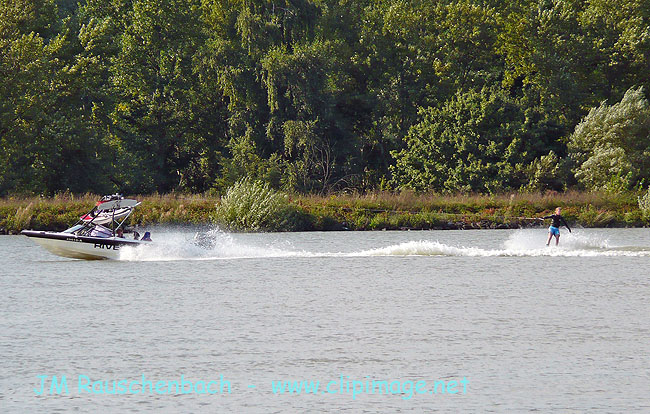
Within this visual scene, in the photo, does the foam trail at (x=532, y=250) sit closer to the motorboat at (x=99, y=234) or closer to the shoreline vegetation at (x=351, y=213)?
the motorboat at (x=99, y=234)

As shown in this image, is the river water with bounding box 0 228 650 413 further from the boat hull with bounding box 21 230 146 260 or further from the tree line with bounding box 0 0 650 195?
the tree line with bounding box 0 0 650 195

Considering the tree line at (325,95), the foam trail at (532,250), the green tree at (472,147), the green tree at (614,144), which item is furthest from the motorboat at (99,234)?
the green tree at (614,144)

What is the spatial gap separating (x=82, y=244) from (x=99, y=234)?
75 cm

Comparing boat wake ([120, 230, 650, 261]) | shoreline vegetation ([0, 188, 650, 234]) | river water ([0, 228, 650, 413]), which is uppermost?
river water ([0, 228, 650, 413])

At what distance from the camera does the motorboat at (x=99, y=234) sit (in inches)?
1380

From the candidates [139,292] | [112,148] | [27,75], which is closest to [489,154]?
[112,148]

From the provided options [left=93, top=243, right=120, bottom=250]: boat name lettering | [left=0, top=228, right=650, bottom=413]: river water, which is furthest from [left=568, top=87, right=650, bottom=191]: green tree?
[left=93, top=243, right=120, bottom=250]: boat name lettering

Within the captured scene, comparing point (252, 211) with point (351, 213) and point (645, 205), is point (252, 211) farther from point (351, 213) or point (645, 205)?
point (645, 205)

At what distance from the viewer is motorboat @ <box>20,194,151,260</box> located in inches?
1380

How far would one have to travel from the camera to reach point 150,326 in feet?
75.5

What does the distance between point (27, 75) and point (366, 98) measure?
2423 cm

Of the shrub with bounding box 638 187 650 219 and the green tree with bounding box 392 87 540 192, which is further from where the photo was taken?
the green tree with bounding box 392 87 540 192

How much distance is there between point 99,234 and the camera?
115ft

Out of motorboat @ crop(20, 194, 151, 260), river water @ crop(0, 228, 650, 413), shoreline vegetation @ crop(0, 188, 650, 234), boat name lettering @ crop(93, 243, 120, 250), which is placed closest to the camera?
river water @ crop(0, 228, 650, 413)
